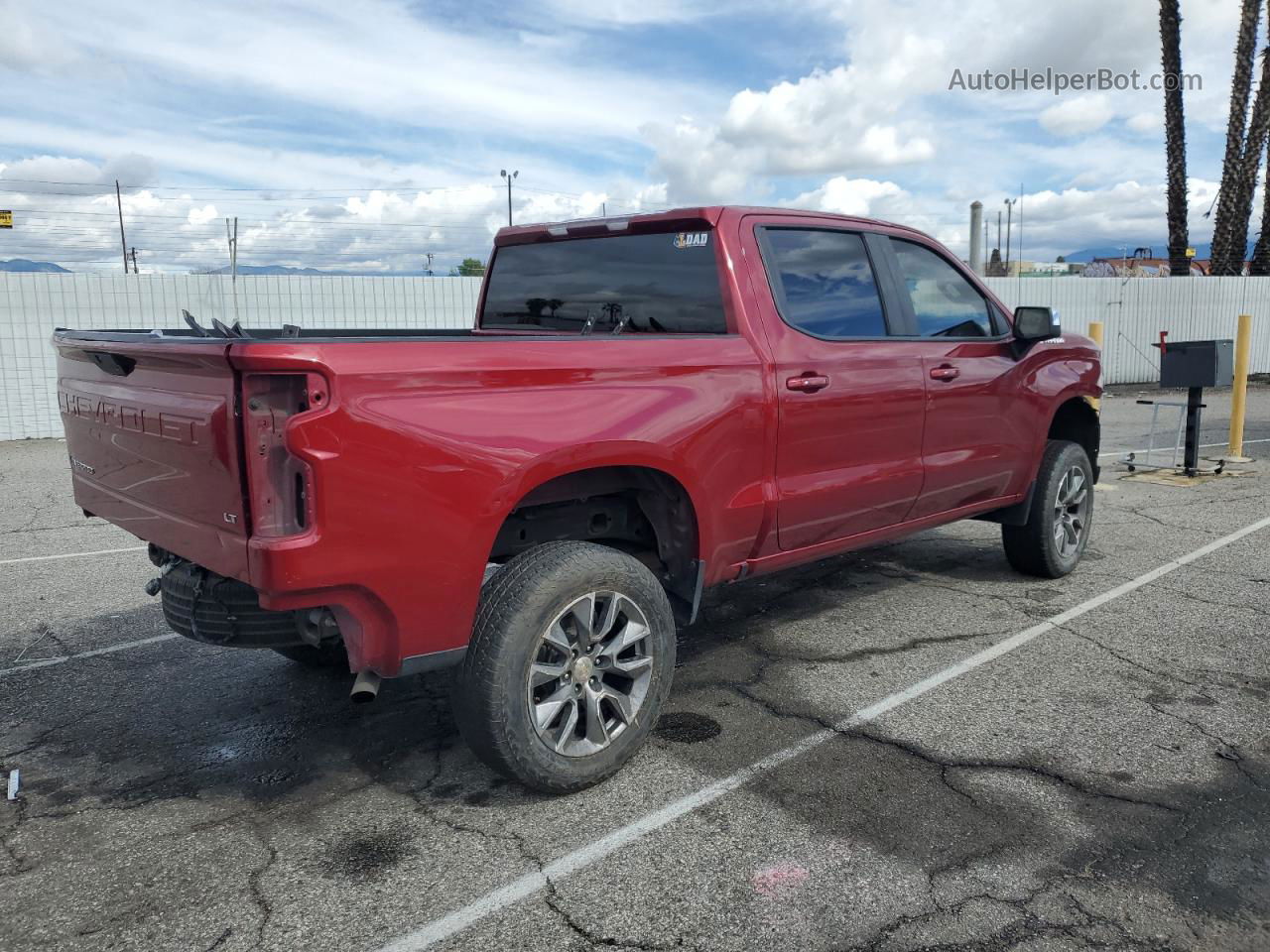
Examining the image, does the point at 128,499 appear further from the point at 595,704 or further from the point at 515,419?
the point at 595,704

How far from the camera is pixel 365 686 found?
10.0 ft

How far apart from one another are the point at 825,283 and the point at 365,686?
257 centimetres

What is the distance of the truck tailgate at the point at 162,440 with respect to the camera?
2.84 m

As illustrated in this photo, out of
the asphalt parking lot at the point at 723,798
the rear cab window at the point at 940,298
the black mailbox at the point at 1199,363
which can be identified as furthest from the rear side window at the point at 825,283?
the black mailbox at the point at 1199,363

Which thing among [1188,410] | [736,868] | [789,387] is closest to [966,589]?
[789,387]

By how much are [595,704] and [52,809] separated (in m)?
1.80

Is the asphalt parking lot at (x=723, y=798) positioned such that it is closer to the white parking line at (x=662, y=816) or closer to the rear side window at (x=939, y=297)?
the white parking line at (x=662, y=816)

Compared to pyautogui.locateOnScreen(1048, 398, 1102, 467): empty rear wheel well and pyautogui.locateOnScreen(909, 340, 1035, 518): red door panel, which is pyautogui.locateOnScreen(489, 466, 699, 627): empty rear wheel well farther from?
pyautogui.locateOnScreen(1048, 398, 1102, 467): empty rear wheel well

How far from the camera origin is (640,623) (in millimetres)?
3535

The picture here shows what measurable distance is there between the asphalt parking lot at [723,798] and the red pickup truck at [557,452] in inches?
15.5

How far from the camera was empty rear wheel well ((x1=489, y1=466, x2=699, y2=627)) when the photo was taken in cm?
357

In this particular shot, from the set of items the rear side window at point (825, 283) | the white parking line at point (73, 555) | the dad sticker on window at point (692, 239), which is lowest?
the white parking line at point (73, 555)

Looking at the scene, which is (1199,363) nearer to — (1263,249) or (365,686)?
(365,686)

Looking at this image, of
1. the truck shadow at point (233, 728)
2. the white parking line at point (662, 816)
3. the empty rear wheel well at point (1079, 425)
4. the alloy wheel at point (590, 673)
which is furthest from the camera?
the empty rear wheel well at point (1079, 425)
